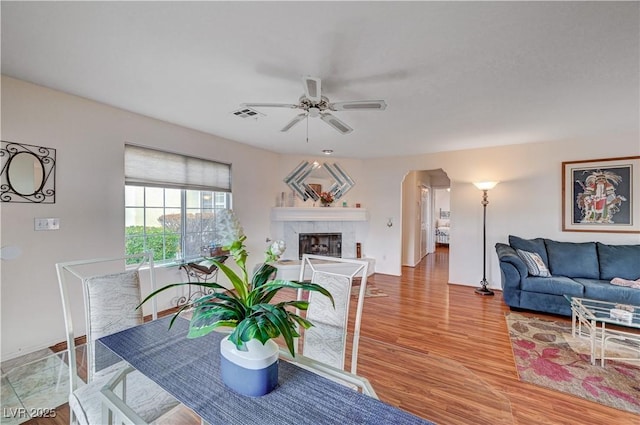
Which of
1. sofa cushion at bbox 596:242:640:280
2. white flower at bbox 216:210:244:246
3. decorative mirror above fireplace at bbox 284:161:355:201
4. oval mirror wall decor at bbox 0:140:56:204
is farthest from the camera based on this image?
decorative mirror above fireplace at bbox 284:161:355:201

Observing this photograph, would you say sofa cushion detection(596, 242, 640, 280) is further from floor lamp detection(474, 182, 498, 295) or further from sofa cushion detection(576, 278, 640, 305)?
floor lamp detection(474, 182, 498, 295)

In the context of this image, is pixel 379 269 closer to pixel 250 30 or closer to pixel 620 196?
pixel 620 196

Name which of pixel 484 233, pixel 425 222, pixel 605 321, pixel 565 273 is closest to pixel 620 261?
pixel 565 273

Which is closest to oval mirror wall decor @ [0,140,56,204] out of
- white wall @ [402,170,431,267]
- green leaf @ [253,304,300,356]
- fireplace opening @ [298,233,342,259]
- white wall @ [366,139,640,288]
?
green leaf @ [253,304,300,356]

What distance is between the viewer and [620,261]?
11.3 ft

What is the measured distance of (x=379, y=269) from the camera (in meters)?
5.66

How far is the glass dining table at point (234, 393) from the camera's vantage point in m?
0.87

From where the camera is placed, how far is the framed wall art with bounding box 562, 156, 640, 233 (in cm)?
369

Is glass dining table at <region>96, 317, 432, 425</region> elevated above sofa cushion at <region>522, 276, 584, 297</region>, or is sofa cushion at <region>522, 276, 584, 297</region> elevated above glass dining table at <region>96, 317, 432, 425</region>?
glass dining table at <region>96, 317, 432, 425</region>

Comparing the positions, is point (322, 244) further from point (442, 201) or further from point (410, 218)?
point (442, 201)

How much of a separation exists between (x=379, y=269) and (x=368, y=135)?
115 inches

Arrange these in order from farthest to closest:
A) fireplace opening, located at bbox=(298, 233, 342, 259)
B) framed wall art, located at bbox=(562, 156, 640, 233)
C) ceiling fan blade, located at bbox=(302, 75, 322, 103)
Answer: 1. fireplace opening, located at bbox=(298, 233, 342, 259)
2. framed wall art, located at bbox=(562, 156, 640, 233)
3. ceiling fan blade, located at bbox=(302, 75, 322, 103)

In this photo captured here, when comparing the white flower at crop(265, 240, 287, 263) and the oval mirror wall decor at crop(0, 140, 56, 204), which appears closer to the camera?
the white flower at crop(265, 240, 287, 263)

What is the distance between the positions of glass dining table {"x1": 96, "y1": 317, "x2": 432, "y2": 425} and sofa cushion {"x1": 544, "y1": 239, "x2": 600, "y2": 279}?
3992mm
